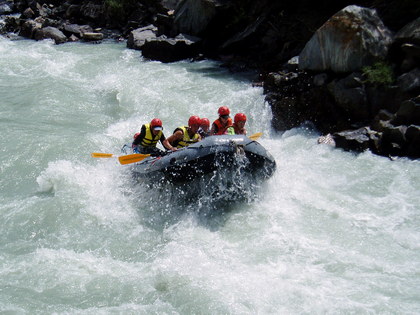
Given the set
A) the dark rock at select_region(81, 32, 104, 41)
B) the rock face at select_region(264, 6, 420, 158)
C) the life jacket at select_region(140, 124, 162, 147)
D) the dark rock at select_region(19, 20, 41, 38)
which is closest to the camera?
the life jacket at select_region(140, 124, 162, 147)

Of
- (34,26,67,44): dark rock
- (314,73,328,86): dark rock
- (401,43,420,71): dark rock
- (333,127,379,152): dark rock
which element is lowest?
(333,127,379,152): dark rock

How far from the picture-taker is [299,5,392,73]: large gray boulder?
9547 millimetres

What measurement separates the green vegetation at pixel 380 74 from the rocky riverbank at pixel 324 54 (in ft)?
0.06

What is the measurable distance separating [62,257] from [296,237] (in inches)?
119

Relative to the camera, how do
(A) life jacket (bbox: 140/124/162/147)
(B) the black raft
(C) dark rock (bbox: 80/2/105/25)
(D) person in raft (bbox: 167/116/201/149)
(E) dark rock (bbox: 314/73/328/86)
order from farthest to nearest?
(C) dark rock (bbox: 80/2/105/25), (E) dark rock (bbox: 314/73/328/86), (A) life jacket (bbox: 140/124/162/147), (D) person in raft (bbox: 167/116/201/149), (B) the black raft

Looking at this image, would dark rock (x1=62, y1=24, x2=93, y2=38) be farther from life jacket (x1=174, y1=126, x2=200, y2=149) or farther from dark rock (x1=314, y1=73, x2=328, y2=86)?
life jacket (x1=174, y1=126, x2=200, y2=149)

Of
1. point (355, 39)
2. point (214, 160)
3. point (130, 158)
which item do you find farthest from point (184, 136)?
point (355, 39)

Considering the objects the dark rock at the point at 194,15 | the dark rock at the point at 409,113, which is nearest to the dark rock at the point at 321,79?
the dark rock at the point at 409,113

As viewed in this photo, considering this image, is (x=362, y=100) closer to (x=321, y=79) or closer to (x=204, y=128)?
(x=321, y=79)

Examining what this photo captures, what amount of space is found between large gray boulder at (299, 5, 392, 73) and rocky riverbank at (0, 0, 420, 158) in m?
0.02

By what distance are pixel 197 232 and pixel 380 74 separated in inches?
199

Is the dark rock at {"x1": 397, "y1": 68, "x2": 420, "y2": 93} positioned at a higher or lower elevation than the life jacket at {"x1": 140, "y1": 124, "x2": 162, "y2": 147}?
higher

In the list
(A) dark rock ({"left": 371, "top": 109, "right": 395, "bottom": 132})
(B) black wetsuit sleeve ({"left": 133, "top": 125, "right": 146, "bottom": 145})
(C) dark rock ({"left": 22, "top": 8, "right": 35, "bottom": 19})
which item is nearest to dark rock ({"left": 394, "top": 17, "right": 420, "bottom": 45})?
(A) dark rock ({"left": 371, "top": 109, "right": 395, "bottom": 132})

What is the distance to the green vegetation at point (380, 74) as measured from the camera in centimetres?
917
